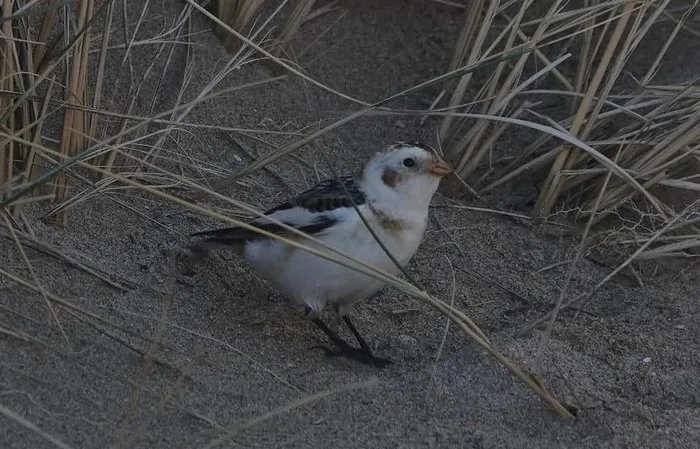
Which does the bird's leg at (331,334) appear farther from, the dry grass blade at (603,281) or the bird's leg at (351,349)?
the dry grass blade at (603,281)

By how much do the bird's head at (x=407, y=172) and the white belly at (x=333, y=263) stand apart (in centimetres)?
10

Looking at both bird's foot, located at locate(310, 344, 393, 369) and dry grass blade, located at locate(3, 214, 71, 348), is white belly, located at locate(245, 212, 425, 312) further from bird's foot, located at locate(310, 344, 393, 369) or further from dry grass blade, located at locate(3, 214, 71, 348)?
dry grass blade, located at locate(3, 214, 71, 348)

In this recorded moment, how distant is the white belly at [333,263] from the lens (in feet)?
9.84

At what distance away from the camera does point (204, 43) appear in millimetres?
3930

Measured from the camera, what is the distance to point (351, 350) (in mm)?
3104

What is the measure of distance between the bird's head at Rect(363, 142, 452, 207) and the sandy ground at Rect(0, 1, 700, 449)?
410 mm

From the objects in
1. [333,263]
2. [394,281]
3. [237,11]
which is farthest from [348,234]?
[237,11]

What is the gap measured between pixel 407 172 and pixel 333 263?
13.3 inches

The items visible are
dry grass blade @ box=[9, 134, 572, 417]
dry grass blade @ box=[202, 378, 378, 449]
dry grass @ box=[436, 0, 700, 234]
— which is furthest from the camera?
dry grass @ box=[436, 0, 700, 234]

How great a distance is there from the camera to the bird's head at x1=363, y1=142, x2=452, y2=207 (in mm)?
3121

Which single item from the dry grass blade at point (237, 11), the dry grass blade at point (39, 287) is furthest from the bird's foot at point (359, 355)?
the dry grass blade at point (237, 11)

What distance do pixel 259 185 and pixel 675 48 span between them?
1.59 meters

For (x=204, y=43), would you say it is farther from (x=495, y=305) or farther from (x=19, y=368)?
(x=19, y=368)

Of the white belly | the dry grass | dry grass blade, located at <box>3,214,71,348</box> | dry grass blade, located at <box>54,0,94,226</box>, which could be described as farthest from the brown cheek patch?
dry grass blade, located at <box>3,214,71,348</box>
